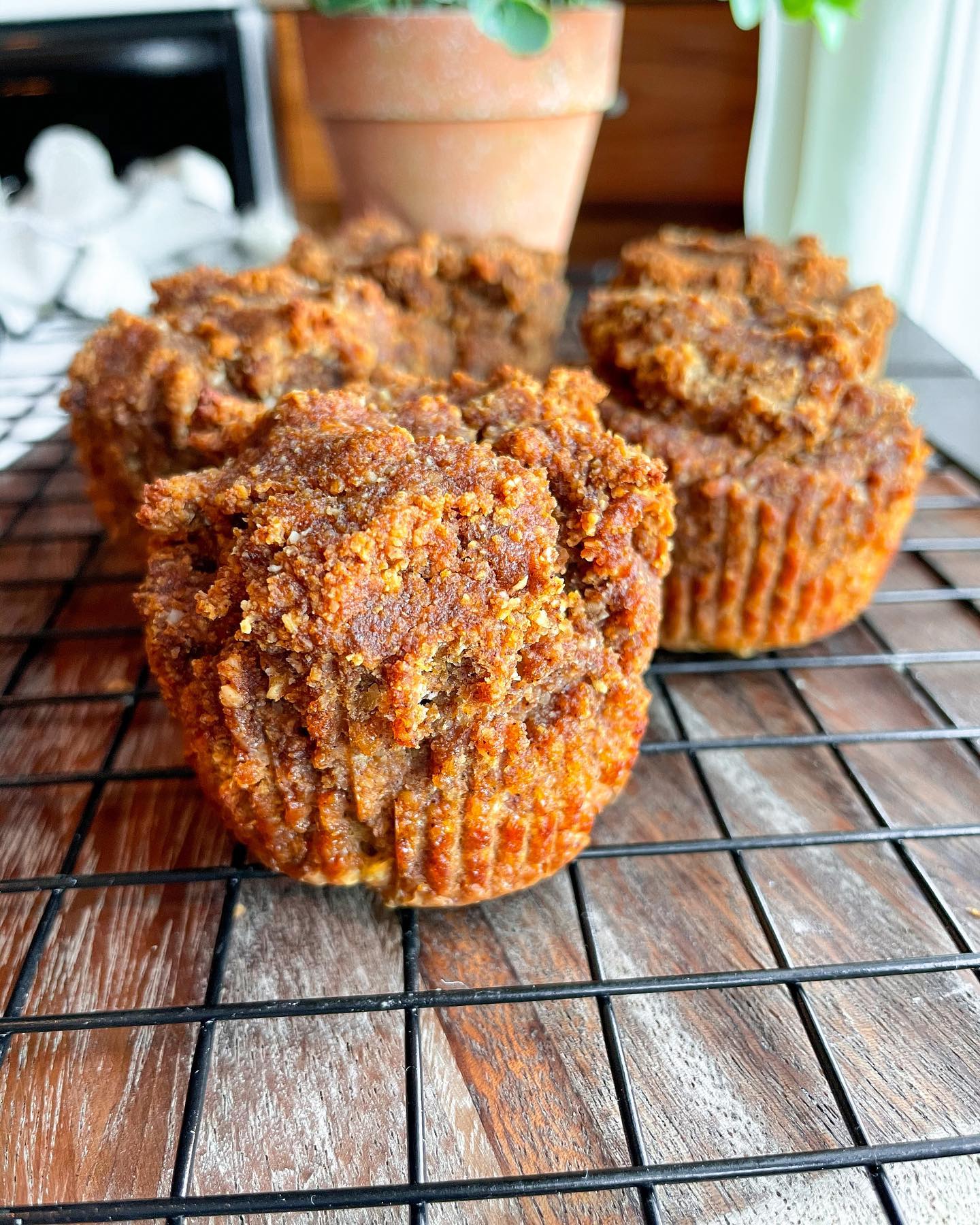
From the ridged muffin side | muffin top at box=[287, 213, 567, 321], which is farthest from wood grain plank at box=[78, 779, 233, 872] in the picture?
muffin top at box=[287, 213, 567, 321]

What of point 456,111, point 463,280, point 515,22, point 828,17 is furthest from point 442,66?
point 828,17

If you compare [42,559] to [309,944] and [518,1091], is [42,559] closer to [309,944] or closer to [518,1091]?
[309,944]

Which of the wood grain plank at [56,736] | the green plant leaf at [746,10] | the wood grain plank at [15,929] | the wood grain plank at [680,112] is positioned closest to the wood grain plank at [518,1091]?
the wood grain plank at [15,929]

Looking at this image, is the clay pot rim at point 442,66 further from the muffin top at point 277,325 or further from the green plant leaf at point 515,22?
the muffin top at point 277,325

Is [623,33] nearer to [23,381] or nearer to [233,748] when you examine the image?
[23,381]

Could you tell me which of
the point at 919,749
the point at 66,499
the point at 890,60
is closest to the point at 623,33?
the point at 890,60

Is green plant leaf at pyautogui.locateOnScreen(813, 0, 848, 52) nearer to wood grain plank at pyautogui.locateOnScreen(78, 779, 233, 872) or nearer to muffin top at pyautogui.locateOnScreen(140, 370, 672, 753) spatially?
muffin top at pyautogui.locateOnScreen(140, 370, 672, 753)
